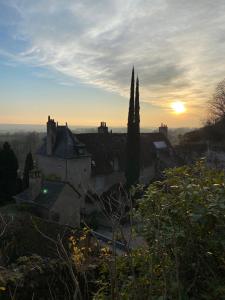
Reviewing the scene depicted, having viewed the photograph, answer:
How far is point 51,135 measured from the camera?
35562 mm

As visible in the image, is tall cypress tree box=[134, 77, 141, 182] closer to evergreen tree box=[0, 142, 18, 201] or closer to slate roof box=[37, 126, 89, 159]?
slate roof box=[37, 126, 89, 159]

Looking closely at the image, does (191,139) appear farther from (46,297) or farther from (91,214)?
(46,297)

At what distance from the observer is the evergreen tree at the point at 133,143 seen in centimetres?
3784

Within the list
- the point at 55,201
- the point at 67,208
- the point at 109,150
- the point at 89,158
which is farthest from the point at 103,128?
the point at 55,201

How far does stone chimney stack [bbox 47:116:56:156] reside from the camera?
35000mm

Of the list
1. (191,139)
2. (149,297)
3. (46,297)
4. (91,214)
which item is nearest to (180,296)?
(149,297)

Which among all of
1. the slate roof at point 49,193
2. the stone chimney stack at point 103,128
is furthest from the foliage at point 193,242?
the stone chimney stack at point 103,128

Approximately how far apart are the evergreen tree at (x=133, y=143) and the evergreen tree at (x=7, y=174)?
426 inches

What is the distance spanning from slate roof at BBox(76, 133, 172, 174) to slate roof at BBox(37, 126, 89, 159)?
2.12m

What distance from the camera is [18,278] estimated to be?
845cm

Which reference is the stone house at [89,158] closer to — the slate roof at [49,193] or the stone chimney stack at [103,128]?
the stone chimney stack at [103,128]

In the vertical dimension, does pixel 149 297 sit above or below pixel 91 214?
above

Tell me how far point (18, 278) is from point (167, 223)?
4.57m

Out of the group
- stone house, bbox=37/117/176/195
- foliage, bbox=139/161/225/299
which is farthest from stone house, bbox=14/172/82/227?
foliage, bbox=139/161/225/299
